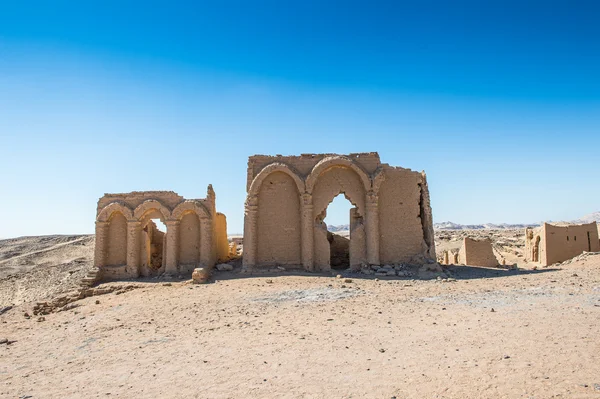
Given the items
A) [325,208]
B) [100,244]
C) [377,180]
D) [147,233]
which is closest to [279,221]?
[325,208]

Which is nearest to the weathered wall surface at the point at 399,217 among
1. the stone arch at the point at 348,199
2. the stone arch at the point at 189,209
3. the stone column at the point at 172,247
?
the stone arch at the point at 348,199

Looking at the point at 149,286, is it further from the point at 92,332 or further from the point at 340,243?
the point at 340,243

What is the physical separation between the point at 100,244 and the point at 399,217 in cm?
1177

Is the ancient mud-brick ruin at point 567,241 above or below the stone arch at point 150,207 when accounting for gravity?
below

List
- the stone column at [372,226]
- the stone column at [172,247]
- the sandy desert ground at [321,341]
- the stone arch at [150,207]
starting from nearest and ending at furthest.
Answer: the sandy desert ground at [321,341]
the stone column at [372,226]
the stone column at [172,247]
the stone arch at [150,207]

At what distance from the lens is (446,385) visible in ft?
15.1

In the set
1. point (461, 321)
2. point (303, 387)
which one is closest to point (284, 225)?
point (461, 321)

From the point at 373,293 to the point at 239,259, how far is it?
8337mm

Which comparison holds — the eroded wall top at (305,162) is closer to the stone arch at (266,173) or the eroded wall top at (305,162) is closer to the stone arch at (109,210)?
the stone arch at (266,173)

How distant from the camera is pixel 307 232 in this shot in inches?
601

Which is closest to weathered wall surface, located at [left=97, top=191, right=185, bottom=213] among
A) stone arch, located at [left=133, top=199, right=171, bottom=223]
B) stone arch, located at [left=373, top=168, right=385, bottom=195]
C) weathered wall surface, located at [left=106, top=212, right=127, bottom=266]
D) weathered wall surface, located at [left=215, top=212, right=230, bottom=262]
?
stone arch, located at [left=133, top=199, right=171, bottom=223]

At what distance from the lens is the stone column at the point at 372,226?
15.0 metres

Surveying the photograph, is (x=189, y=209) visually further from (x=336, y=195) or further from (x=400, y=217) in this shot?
(x=400, y=217)

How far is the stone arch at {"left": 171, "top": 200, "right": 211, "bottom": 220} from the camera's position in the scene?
626 inches
